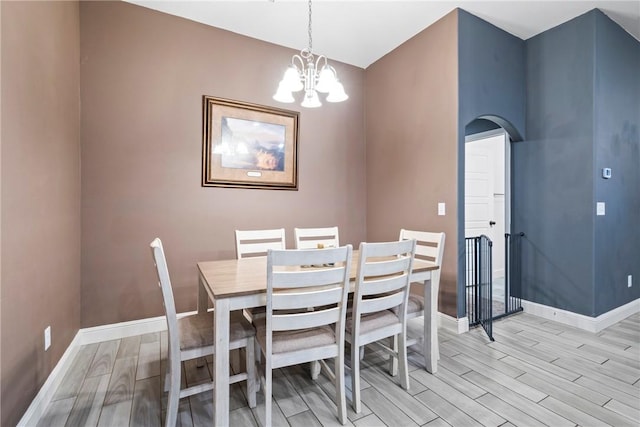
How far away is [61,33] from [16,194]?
1339 millimetres

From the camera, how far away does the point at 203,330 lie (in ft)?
5.50

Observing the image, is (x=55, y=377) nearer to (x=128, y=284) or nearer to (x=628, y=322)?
(x=128, y=284)

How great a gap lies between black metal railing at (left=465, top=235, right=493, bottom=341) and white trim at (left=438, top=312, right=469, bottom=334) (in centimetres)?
13

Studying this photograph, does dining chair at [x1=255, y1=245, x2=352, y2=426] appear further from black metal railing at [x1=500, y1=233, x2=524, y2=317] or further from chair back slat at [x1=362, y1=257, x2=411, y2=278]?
black metal railing at [x1=500, y1=233, x2=524, y2=317]

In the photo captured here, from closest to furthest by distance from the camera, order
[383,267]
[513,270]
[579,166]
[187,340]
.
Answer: [187,340], [383,267], [579,166], [513,270]

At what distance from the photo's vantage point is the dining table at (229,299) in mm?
1456

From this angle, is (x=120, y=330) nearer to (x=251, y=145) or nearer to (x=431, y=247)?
(x=251, y=145)

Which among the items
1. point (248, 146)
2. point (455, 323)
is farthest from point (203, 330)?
point (455, 323)

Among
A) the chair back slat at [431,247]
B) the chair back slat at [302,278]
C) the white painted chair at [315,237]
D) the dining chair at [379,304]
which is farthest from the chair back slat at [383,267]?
the white painted chair at [315,237]

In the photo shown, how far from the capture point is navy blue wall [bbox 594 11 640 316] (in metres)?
2.84

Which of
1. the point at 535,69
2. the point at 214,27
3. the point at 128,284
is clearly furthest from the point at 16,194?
the point at 535,69

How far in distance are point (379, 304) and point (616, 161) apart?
311cm

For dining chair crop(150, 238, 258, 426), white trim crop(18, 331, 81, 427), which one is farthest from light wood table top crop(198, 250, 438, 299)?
white trim crop(18, 331, 81, 427)

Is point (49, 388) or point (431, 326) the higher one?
point (431, 326)
